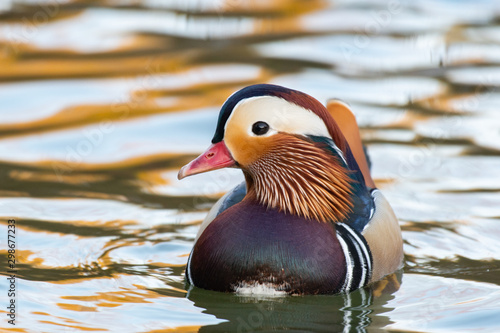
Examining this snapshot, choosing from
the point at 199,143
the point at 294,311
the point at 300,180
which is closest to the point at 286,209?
the point at 300,180

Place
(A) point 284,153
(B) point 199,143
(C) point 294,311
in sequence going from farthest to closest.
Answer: (B) point 199,143 < (A) point 284,153 < (C) point 294,311

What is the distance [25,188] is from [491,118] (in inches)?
167

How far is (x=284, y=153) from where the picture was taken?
4.77m

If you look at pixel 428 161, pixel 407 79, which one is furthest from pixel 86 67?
pixel 428 161

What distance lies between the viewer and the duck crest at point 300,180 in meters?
4.77

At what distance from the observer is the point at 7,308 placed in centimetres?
461

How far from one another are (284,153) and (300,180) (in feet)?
0.61

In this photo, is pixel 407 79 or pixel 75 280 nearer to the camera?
pixel 75 280

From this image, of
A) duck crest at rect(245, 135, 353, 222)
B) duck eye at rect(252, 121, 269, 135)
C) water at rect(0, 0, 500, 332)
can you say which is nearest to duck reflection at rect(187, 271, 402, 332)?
water at rect(0, 0, 500, 332)

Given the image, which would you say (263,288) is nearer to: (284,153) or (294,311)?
(294,311)

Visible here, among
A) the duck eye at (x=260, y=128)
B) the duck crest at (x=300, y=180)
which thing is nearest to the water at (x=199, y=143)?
the duck crest at (x=300, y=180)

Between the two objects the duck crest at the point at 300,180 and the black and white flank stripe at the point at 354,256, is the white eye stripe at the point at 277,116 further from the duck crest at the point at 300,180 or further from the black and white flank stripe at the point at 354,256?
the black and white flank stripe at the point at 354,256

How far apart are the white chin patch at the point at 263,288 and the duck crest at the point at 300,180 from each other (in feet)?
→ 1.34

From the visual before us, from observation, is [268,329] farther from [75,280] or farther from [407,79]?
[407,79]
